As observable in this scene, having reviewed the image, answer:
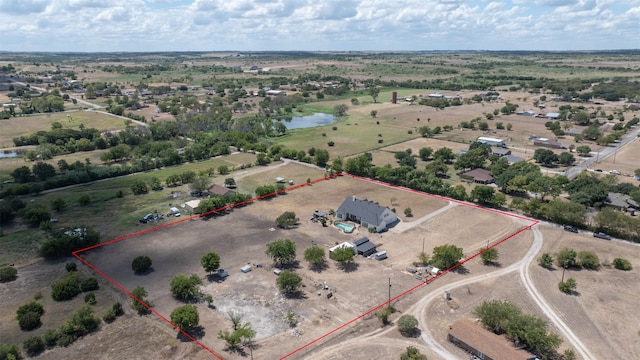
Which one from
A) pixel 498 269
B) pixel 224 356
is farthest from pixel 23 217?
pixel 498 269

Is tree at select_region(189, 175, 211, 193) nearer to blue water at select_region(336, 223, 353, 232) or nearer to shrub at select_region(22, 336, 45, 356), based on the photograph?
blue water at select_region(336, 223, 353, 232)

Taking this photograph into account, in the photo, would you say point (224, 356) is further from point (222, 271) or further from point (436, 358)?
point (436, 358)

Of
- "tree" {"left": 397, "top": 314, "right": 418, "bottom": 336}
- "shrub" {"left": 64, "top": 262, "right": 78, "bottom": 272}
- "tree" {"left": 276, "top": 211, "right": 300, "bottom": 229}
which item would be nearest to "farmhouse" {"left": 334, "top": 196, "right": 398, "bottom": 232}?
"tree" {"left": 276, "top": 211, "right": 300, "bottom": 229}

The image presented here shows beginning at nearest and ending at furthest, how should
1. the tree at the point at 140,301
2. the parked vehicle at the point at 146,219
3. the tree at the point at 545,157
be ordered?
1. the tree at the point at 140,301
2. the parked vehicle at the point at 146,219
3. the tree at the point at 545,157

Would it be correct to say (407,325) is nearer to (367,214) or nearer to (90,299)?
(367,214)

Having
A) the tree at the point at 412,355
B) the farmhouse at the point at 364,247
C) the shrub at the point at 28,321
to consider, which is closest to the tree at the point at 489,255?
the farmhouse at the point at 364,247

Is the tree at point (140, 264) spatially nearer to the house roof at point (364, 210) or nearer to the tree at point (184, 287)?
the tree at point (184, 287)

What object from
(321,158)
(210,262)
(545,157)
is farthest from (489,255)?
(545,157)

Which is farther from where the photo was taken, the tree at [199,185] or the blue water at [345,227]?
the tree at [199,185]
